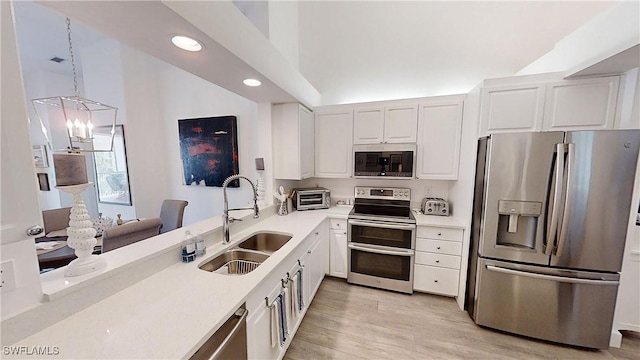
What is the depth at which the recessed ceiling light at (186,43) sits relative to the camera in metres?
1.24

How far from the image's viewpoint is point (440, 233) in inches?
93.7

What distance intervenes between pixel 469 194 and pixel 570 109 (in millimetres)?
1030

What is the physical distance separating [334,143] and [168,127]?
3.03 m

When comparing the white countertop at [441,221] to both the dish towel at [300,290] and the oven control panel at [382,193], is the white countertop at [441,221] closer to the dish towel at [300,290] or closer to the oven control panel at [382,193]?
the oven control panel at [382,193]

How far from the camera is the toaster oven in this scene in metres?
2.94

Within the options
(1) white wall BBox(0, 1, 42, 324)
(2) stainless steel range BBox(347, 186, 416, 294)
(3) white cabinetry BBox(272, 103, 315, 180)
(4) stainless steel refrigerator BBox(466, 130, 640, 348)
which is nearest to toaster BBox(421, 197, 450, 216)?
(2) stainless steel range BBox(347, 186, 416, 294)

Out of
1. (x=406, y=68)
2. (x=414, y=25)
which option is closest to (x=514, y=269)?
(x=406, y=68)

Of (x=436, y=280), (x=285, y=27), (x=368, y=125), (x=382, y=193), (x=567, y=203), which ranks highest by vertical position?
(x=285, y=27)

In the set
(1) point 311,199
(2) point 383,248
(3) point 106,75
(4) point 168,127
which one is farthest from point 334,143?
(3) point 106,75

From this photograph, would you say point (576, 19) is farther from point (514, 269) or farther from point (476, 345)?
point (476, 345)

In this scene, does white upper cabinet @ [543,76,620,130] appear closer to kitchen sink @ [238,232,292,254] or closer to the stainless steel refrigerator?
the stainless steel refrigerator

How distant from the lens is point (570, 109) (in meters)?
1.86

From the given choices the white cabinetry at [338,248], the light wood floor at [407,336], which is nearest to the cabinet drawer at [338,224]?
the white cabinetry at [338,248]

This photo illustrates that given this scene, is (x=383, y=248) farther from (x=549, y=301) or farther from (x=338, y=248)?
(x=549, y=301)
